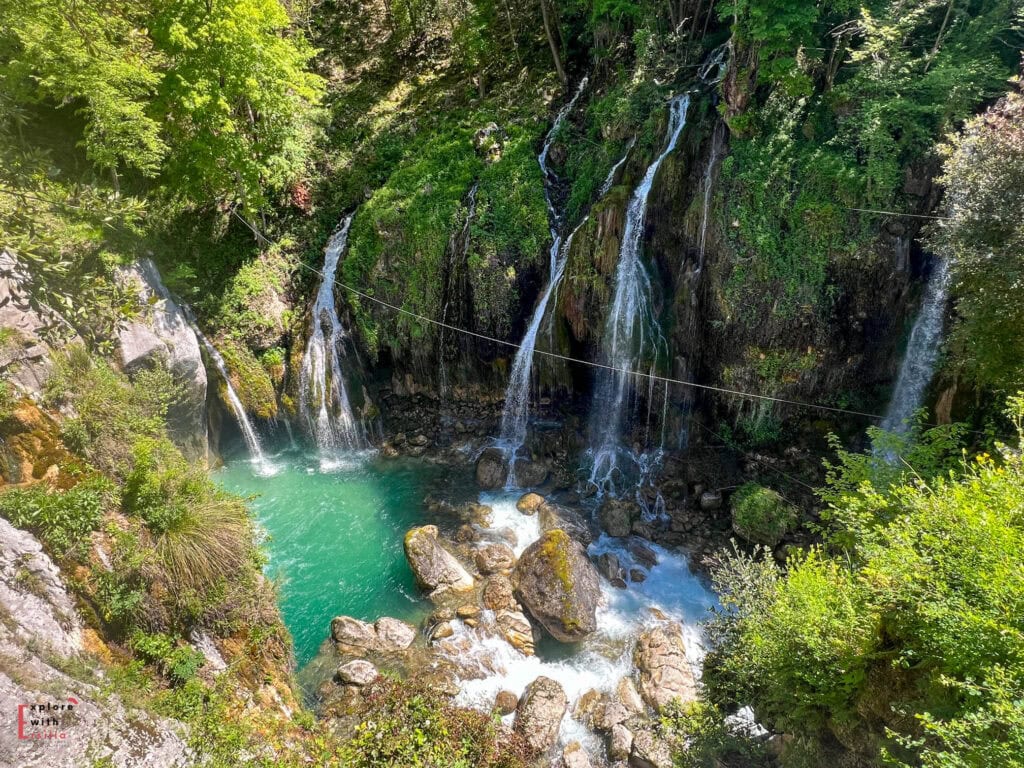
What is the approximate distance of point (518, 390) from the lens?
15164mm

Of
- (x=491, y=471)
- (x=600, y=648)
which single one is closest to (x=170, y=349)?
(x=491, y=471)

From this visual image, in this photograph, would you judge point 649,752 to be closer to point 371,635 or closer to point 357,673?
point 357,673

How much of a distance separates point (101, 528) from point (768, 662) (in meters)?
9.17

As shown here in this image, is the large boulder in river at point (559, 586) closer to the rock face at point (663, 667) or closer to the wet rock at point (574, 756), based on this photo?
the rock face at point (663, 667)

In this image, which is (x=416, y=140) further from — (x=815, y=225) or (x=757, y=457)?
(x=757, y=457)

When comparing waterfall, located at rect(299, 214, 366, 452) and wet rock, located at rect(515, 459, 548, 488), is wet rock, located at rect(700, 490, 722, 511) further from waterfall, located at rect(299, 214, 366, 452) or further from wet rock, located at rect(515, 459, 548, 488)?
waterfall, located at rect(299, 214, 366, 452)

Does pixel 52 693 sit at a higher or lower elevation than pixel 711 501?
higher

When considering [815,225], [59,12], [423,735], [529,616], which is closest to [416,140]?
[59,12]

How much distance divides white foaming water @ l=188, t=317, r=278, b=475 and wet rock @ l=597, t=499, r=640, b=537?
1016 cm

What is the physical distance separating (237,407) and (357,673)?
9250mm

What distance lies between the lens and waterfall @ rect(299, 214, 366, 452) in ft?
49.6

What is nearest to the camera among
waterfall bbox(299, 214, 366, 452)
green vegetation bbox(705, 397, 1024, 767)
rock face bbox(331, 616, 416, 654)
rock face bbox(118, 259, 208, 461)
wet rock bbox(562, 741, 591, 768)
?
green vegetation bbox(705, 397, 1024, 767)

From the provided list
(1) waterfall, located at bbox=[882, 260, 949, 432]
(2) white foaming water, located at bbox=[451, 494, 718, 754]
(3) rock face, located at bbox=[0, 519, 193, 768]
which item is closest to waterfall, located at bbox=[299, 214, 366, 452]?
(2) white foaming water, located at bbox=[451, 494, 718, 754]

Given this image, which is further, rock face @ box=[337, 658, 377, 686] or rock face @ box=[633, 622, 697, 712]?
rock face @ box=[337, 658, 377, 686]
